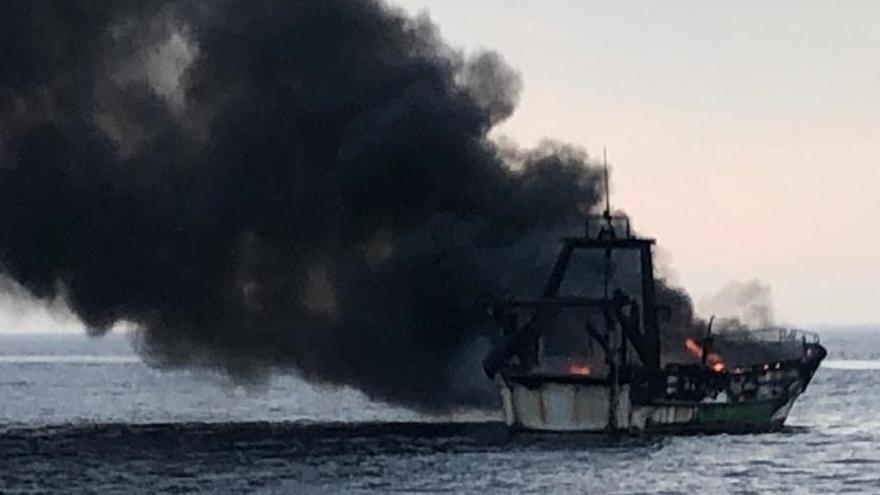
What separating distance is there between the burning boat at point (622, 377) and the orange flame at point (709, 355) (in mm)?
140

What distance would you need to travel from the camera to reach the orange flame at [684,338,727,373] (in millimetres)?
101062

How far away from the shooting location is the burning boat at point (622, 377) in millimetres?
93188

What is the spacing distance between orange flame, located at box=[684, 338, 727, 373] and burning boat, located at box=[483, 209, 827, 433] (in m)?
0.14

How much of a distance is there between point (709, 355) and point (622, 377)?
12.9m

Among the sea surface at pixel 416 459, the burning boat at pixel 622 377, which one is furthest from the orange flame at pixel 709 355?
the sea surface at pixel 416 459

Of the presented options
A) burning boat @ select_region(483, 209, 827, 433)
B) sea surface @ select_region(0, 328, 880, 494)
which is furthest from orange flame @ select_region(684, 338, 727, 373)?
sea surface @ select_region(0, 328, 880, 494)

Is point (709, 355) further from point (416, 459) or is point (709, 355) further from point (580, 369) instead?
point (416, 459)

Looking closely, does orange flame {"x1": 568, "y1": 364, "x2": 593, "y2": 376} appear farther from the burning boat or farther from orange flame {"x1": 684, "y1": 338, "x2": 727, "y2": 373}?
orange flame {"x1": 684, "y1": 338, "x2": 727, "y2": 373}

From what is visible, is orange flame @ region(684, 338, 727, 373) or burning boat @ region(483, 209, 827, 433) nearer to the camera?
burning boat @ region(483, 209, 827, 433)

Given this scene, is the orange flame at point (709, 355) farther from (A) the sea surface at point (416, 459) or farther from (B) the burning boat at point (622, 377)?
(A) the sea surface at point (416, 459)

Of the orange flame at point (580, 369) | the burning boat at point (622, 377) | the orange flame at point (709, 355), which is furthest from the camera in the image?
the orange flame at point (709, 355)

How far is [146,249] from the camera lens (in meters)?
119

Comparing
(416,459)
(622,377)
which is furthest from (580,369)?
(416,459)

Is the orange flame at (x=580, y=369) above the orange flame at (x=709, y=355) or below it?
below
